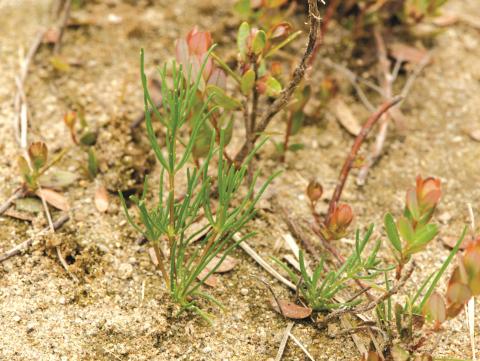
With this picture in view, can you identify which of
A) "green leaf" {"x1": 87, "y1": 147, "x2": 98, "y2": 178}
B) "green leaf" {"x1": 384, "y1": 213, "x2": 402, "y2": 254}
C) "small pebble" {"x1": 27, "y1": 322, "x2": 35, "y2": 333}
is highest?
"green leaf" {"x1": 384, "y1": 213, "x2": 402, "y2": 254}

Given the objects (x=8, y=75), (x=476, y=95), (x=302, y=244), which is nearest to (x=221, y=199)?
(x=302, y=244)

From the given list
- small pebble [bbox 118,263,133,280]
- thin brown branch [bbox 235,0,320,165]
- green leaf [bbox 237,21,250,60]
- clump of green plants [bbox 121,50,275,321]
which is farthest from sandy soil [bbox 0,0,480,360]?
green leaf [bbox 237,21,250,60]

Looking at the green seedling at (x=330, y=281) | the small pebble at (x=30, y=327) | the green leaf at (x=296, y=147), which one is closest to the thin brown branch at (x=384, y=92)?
the green leaf at (x=296, y=147)

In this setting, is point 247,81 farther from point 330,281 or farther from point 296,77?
point 330,281

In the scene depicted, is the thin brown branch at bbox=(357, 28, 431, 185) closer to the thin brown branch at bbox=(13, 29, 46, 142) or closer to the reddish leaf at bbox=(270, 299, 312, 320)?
the reddish leaf at bbox=(270, 299, 312, 320)

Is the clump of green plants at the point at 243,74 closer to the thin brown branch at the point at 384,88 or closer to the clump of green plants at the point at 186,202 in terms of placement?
the clump of green plants at the point at 186,202

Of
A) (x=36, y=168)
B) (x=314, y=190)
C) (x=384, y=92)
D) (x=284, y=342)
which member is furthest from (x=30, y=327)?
(x=384, y=92)
